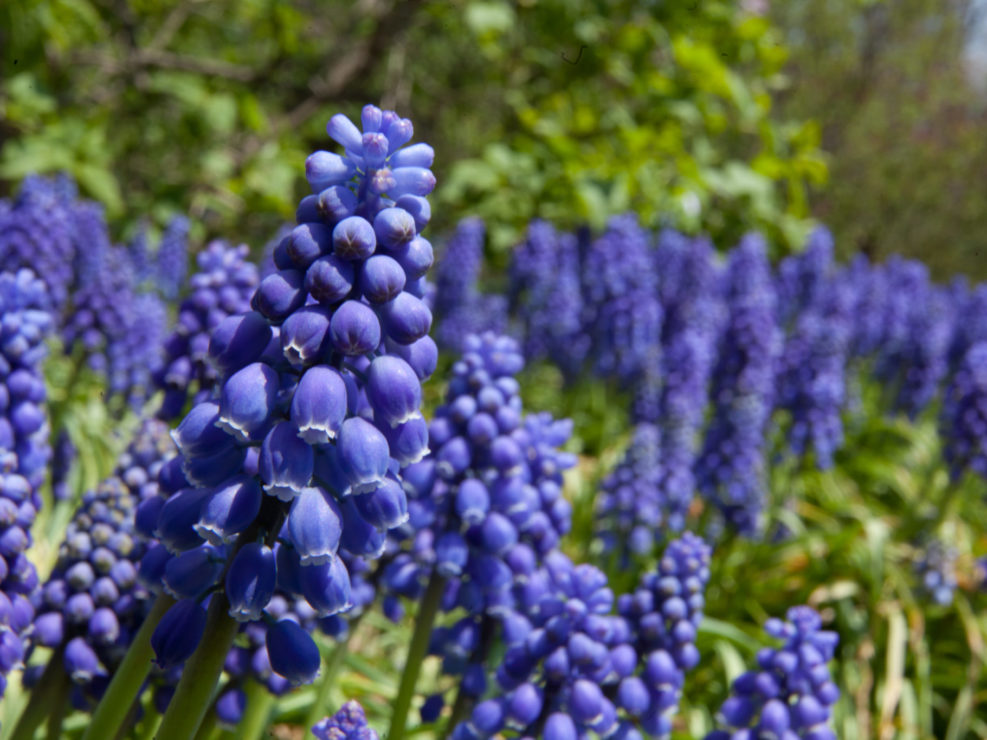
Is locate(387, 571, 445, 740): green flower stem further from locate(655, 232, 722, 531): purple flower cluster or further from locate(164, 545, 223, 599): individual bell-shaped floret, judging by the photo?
locate(655, 232, 722, 531): purple flower cluster

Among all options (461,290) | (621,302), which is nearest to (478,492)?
(621,302)

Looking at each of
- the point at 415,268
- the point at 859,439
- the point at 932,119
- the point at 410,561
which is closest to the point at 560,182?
the point at 859,439

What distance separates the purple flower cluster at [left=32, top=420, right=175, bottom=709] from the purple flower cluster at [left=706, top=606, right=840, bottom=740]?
1.90 m

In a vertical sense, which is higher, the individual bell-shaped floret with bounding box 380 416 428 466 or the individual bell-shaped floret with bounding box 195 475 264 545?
the individual bell-shaped floret with bounding box 380 416 428 466

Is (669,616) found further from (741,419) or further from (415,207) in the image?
(741,419)

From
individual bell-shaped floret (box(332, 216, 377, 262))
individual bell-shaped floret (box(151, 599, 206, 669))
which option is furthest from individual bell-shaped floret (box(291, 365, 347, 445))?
individual bell-shaped floret (box(151, 599, 206, 669))

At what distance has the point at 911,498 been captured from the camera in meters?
7.77

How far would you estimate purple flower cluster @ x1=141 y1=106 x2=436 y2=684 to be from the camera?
64.6 inches

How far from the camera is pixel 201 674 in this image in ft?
5.70

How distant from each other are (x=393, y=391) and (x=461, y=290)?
7999mm

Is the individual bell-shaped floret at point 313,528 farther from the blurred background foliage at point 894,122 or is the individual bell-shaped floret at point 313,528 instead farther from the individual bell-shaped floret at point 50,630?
the blurred background foliage at point 894,122

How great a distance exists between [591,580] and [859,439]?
7.34 metres

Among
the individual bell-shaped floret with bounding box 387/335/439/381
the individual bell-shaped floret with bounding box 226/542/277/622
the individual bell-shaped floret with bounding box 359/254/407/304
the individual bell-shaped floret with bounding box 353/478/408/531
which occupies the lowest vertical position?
the individual bell-shaped floret with bounding box 226/542/277/622

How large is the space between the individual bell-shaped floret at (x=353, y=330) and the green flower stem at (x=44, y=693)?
153cm
